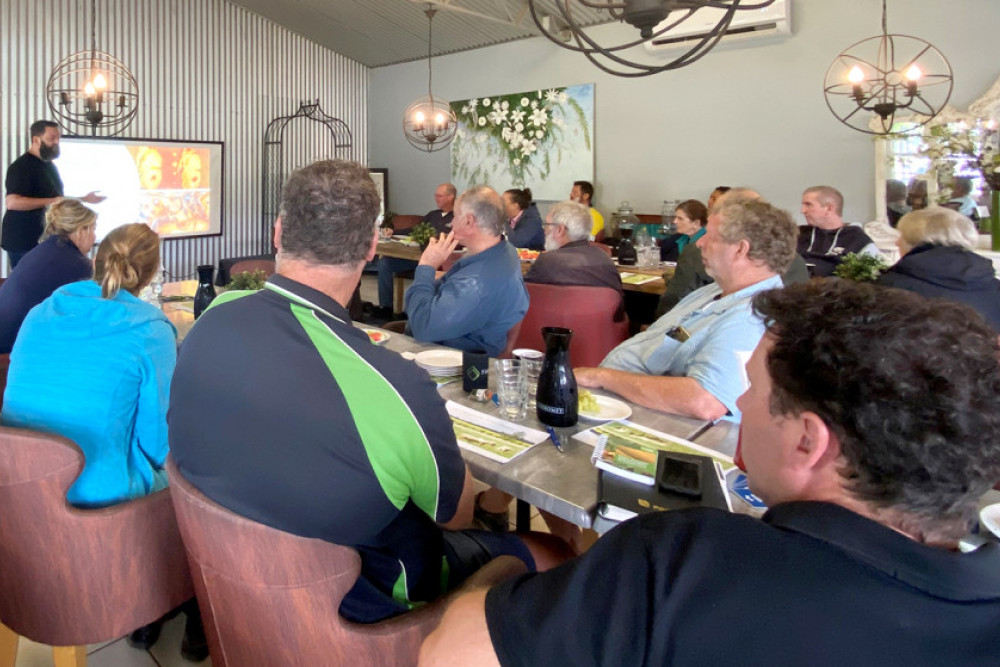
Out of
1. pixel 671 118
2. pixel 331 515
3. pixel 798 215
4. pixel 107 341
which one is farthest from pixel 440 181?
pixel 331 515

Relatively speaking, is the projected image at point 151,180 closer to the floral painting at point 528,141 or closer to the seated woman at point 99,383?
the floral painting at point 528,141

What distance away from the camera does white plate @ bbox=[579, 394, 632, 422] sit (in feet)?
6.07

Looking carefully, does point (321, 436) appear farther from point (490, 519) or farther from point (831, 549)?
point (490, 519)

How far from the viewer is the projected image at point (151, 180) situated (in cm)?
746

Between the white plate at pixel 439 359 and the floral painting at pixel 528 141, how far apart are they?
20.9 feet

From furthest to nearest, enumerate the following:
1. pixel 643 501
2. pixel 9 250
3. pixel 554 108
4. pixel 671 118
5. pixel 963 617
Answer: pixel 554 108, pixel 671 118, pixel 9 250, pixel 643 501, pixel 963 617

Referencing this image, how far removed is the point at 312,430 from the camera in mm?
1158

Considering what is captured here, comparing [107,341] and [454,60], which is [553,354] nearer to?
[107,341]

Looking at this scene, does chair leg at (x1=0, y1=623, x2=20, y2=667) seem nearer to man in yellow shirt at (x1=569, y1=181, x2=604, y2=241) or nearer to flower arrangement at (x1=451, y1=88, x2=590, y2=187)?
man in yellow shirt at (x1=569, y1=181, x2=604, y2=241)

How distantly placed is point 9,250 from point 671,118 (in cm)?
680

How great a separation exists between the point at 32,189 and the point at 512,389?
5.99 m

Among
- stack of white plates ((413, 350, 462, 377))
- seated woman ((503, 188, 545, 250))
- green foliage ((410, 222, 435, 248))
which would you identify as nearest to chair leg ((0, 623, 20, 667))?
stack of white plates ((413, 350, 462, 377))

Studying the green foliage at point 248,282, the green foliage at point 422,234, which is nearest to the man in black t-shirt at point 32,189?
the green foliage at point 422,234

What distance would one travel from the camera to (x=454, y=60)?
31.4 feet
